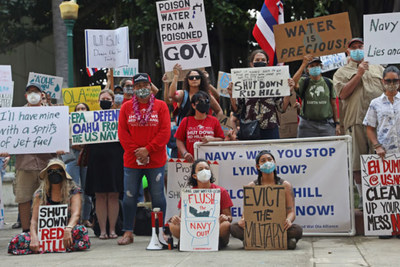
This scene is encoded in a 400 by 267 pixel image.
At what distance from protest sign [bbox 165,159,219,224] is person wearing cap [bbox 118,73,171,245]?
0.62m

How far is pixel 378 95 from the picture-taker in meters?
8.59

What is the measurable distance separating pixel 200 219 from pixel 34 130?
272 cm

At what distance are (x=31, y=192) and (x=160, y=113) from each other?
1945 millimetres

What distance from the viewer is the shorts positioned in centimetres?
859

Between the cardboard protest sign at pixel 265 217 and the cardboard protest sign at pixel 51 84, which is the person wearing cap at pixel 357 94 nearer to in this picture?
the cardboard protest sign at pixel 265 217

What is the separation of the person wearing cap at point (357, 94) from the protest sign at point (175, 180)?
6.77 ft

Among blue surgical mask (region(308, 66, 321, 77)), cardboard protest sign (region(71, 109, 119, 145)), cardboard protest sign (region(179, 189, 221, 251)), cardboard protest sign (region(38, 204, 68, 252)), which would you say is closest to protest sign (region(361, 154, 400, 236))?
blue surgical mask (region(308, 66, 321, 77))

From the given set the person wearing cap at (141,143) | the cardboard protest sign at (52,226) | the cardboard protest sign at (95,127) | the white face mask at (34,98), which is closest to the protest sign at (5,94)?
the white face mask at (34,98)

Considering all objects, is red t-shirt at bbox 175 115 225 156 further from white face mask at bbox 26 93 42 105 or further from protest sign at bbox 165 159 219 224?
white face mask at bbox 26 93 42 105

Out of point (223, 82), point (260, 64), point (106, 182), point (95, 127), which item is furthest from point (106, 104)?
point (223, 82)

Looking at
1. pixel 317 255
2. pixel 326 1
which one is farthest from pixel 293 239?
pixel 326 1

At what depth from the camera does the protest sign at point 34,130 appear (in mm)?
8781

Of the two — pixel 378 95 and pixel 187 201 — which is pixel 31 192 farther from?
pixel 378 95

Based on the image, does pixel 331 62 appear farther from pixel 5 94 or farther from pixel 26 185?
pixel 26 185
